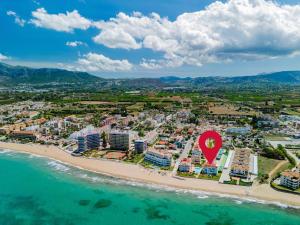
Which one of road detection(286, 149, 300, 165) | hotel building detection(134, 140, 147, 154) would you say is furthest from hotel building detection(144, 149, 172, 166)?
road detection(286, 149, 300, 165)

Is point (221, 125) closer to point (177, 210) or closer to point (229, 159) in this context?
point (229, 159)

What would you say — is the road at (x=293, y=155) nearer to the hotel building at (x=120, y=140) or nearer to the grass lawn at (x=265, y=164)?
the grass lawn at (x=265, y=164)

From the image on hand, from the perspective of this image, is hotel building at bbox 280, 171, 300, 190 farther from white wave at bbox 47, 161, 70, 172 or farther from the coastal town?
white wave at bbox 47, 161, 70, 172

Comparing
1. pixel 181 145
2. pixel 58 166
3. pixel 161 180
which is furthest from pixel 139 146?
pixel 58 166

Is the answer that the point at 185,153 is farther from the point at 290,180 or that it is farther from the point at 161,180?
the point at 290,180

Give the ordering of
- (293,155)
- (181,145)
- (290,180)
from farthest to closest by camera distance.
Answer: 1. (181,145)
2. (293,155)
3. (290,180)
